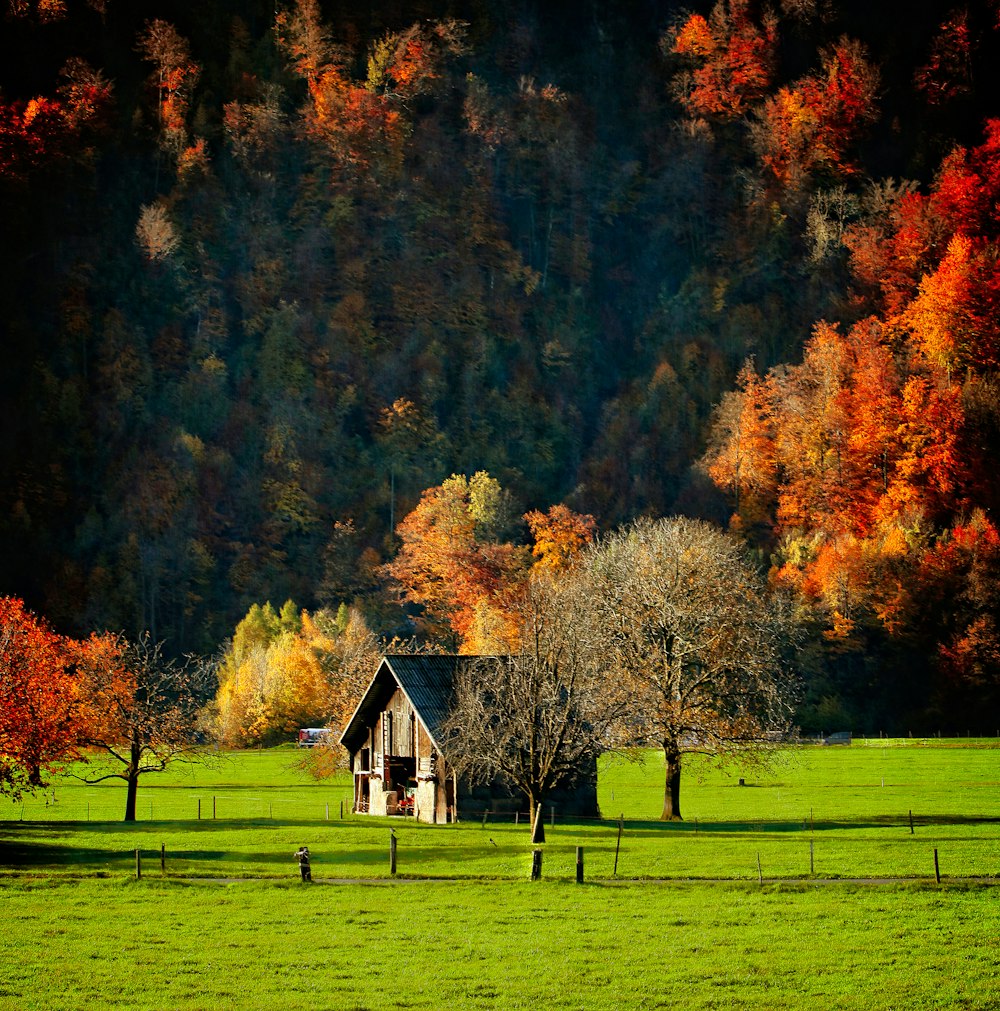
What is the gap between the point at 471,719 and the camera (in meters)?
58.9

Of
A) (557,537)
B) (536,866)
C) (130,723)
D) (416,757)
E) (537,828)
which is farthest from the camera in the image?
(557,537)

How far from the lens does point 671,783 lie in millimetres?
62250

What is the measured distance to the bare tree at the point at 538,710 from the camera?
55031 millimetres

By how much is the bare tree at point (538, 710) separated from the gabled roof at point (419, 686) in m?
1.30

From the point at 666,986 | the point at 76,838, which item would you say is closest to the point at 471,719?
the point at 76,838

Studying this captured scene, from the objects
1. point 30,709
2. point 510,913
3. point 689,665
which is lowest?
point 510,913

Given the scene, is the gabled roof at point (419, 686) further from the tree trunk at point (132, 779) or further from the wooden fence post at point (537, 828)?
the wooden fence post at point (537, 828)

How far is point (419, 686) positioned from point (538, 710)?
10.6 meters

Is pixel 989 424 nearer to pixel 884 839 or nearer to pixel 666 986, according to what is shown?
pixel 884 839

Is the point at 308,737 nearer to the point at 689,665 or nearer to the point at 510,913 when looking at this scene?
the point at 689,665

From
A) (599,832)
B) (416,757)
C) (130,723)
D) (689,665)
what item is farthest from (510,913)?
(130,723)

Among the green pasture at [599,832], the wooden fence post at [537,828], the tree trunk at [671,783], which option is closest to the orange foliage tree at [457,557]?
the green pasture at [599,832]

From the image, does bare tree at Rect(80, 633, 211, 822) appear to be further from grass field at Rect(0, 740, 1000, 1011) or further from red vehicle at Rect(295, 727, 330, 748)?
red vehicle at Rect(295, 727, 330, 748)

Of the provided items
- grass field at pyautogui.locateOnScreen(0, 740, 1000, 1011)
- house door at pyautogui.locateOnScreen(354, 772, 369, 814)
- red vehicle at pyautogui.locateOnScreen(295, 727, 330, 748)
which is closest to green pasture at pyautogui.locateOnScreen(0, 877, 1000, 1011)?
grass field at pyautogui.locateOnScreen(0, 740, 1000, 1011)
